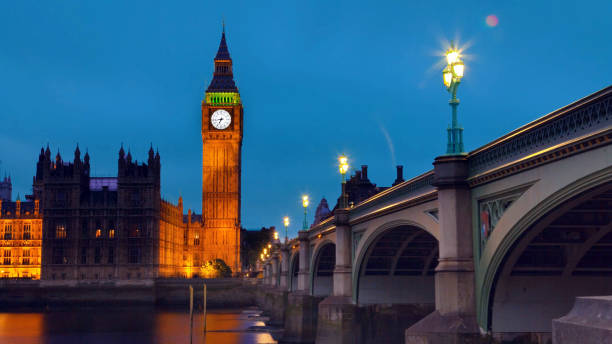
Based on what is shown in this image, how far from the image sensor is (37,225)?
167000mm

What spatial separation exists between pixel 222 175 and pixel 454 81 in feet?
548

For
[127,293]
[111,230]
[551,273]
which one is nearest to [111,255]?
[111,230]

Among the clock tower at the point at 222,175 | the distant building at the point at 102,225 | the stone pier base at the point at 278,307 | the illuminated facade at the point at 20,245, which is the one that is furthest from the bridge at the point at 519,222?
the clock tower at the point at 222,175

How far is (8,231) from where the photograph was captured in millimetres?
165500

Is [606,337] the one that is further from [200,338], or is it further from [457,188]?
[200,338]

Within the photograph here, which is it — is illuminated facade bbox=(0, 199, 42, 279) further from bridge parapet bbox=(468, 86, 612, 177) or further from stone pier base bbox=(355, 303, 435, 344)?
bridge parapet bbox=(468, 86, 612, 177)

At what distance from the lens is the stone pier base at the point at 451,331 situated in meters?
19.4

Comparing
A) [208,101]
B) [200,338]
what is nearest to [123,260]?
[208,101]

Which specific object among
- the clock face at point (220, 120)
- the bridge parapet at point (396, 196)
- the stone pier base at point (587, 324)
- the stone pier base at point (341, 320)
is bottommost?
the stone pier base at point (341, 320)

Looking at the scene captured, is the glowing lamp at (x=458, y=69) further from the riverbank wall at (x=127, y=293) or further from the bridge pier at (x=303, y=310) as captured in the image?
the riverbank wall at (x=127, y=293)

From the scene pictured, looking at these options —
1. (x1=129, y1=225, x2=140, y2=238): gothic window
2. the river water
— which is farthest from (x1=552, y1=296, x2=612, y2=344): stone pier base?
(x1=129, y1=225, x2=140, y2=238): gothic window

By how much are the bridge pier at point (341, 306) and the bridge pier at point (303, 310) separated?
42.7ft

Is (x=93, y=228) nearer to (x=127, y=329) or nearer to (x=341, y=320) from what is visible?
(x=127, y=329)

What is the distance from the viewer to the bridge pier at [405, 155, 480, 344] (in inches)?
770
